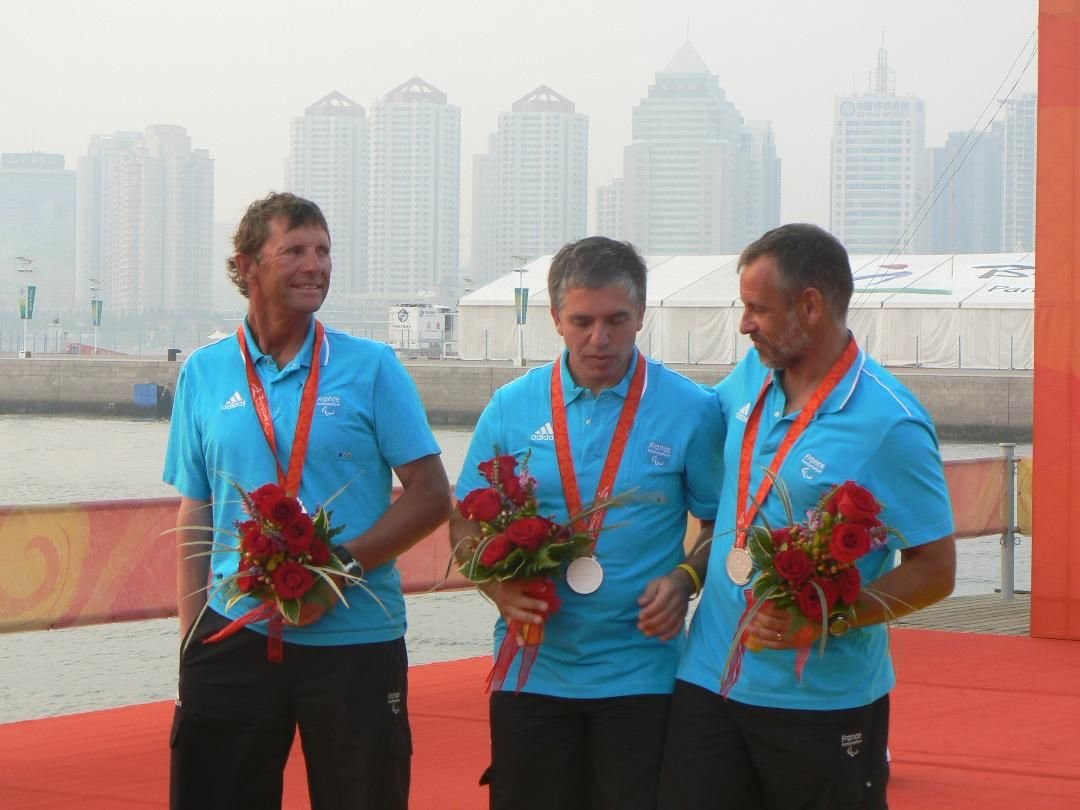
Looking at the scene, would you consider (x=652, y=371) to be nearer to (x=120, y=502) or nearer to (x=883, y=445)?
(x=883, y=445)

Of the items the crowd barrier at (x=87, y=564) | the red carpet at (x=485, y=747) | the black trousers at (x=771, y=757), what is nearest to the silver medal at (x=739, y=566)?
the black trousers at (x=771, y=757)

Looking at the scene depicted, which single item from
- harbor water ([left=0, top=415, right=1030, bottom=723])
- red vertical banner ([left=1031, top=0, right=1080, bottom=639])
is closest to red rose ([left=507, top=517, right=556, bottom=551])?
harbor water ([left=0, top=415, right=1030, bottom=723])

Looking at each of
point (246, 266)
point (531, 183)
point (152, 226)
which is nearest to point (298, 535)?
point (246, 266)

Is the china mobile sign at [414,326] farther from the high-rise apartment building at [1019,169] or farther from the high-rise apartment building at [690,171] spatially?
the high-rise apartment building at [690,171]

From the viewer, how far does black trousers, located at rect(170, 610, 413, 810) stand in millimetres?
3166

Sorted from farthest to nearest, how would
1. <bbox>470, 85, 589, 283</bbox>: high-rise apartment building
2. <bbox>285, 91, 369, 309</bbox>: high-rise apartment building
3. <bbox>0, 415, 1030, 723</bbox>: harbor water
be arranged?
<bbox>285, 91, 369, 309</bbox>: high-rise apartment building < <bbox>470, 85, 589, 283</bbox>: high-rise apartment building < <bbox>0, 415, 1030, 723</bbox>: harbor water

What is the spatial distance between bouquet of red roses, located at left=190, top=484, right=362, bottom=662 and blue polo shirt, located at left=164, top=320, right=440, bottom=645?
0.11 m

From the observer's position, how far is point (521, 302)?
4678cm

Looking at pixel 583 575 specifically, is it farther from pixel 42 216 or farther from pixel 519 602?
pixel 42 216

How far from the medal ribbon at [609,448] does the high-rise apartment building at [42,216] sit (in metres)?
173

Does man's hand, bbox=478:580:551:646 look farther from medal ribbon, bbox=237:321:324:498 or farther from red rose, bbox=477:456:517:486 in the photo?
medal ribbon, bbox=237:321:324:498

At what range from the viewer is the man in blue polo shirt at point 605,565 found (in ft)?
9.98

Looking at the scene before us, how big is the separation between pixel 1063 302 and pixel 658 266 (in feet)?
137

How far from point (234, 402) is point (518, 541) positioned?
0.73 meters
